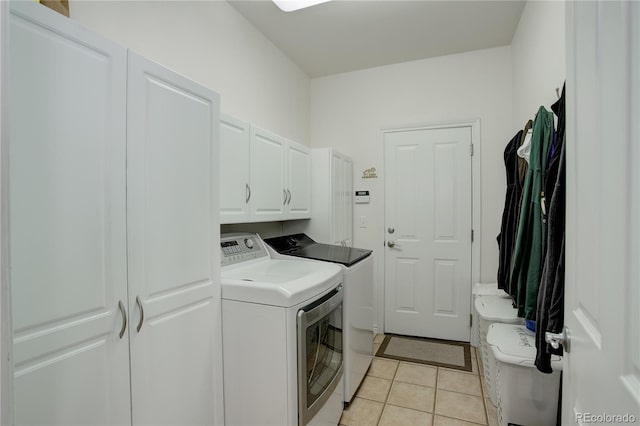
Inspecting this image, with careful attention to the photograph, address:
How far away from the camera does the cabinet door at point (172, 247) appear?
1.16 meters

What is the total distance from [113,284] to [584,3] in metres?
1.52

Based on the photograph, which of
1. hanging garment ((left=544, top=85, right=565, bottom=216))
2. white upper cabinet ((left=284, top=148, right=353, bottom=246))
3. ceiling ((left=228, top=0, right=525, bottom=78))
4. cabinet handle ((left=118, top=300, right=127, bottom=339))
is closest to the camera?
cabinet handle ((left=118, top=300, right=127, bottom=339))

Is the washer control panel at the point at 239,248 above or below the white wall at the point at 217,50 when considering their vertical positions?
below

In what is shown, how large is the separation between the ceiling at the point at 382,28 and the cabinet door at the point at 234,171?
1.15 m

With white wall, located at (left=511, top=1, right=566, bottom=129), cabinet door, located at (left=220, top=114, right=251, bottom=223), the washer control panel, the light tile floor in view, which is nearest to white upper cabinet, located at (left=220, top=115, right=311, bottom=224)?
cabinet door, located at (left=220, top=114, right=251, bottom=223)

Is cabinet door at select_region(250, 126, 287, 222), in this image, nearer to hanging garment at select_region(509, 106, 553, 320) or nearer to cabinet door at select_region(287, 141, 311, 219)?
cabinet door at select_region(287, 141, 311, 219)

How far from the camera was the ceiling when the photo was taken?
239 cm

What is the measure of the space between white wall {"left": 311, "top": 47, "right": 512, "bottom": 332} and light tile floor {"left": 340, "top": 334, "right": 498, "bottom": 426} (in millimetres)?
1000

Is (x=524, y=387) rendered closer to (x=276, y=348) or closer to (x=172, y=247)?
(x=276, y=348)

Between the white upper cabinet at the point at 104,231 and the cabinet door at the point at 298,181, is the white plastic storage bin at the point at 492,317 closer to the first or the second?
the cabinet door at the point at 298,181

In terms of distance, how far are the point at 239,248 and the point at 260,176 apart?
1.70 feet

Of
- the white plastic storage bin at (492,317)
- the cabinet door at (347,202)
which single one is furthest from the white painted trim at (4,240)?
the cabinet door at (347,202)

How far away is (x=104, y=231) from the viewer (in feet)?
3.43

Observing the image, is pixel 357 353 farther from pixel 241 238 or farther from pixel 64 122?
pixel 64 122
